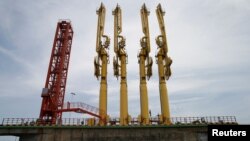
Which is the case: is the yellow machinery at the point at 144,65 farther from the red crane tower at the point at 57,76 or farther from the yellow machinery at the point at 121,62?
the red crane tower at the point at 57,76

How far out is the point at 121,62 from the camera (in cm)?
4306

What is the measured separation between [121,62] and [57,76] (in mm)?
16382

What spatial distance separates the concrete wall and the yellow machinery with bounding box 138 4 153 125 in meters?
8.68

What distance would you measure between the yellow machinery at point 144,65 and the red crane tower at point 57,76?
17.5 metres

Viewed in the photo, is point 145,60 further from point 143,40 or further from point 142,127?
point 142,127

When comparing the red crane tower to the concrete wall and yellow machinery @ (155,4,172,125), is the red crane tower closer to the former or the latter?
the concrete wall

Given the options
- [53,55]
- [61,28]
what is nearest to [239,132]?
[53,55]

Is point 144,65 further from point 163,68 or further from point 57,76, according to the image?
point 57,76

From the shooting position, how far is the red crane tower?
45250 millimetres

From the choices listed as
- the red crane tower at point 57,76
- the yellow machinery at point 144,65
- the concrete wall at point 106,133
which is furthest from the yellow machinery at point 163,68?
the red crane tower at point 57,76

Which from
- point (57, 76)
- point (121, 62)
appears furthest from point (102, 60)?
point (57, 76)

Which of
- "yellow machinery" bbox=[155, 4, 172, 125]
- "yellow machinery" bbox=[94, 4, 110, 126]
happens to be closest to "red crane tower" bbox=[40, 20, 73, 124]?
"yellow machinery" bbox=[94, 4, 110, 126]

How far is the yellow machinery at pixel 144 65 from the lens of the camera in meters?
39.0

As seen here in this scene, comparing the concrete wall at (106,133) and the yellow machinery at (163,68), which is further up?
the yellow machinery at (163,68)
